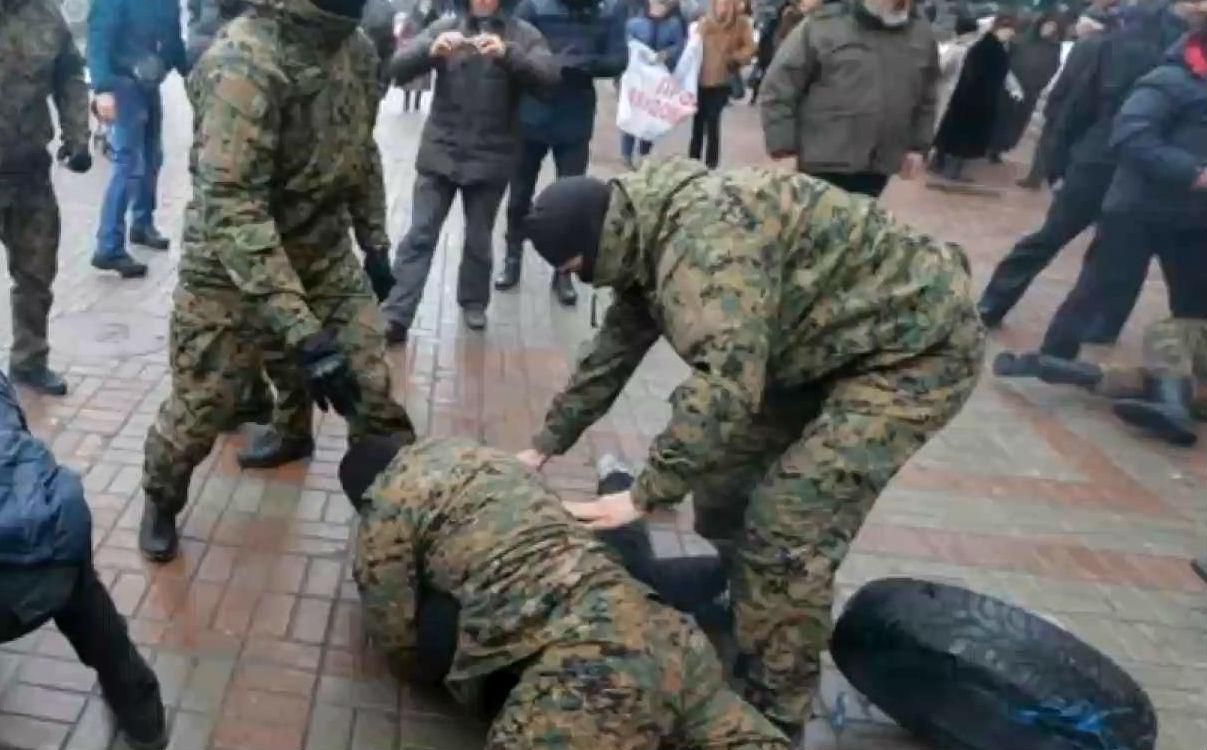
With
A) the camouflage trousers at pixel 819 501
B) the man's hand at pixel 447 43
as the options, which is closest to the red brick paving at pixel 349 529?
the camouflage trousers at pixel 819 501

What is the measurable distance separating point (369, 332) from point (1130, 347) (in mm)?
4822

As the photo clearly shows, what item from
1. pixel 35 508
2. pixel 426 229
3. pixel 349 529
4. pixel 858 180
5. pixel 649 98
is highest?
pixel 858 180

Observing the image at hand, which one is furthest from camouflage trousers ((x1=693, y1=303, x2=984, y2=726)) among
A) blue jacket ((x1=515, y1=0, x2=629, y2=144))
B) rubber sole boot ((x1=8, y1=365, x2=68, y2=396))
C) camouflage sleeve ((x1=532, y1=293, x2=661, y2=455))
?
blue jacket ((x1=515, y1=0, x2=629, y2=144))

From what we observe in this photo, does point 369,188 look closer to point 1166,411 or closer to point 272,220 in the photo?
point 272,220

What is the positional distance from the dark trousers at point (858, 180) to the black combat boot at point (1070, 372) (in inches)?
49.1

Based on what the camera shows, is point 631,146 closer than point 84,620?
No

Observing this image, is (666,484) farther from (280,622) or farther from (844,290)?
(280,622)

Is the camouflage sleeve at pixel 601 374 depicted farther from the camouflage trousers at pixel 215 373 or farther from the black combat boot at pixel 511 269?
the black combat boot at pixel 511 269

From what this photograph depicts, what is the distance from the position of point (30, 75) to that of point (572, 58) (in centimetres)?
268

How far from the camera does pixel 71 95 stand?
4656 mm

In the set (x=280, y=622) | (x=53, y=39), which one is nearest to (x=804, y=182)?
(x=280, y=622)

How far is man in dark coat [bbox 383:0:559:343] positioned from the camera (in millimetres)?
5523

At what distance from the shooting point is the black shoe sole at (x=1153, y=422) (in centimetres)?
564

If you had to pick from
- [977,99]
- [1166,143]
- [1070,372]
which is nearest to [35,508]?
[1070,372]
